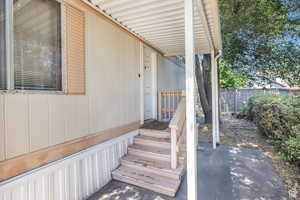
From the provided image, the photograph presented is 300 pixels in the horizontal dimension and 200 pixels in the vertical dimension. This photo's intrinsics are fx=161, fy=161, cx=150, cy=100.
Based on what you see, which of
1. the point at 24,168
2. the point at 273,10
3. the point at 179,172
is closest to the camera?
the point at 24,168

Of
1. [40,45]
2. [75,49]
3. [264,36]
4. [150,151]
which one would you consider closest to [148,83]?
[150,151]

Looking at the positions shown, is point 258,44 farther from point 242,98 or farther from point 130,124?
point 130,124

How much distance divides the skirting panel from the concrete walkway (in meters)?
0.23

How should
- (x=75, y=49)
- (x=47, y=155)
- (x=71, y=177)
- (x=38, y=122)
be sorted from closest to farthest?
(x=38, y=122) → (x=47, y=155) → (x=71, y=177) → (x=75, y=49)

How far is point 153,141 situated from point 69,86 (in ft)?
6.63

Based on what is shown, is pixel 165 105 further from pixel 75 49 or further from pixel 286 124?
pixel 75 49

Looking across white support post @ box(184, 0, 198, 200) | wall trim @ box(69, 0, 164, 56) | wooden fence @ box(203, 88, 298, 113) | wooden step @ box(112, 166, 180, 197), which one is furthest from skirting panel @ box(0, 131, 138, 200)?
wooden fence @ box(203, 88, 298, 113)

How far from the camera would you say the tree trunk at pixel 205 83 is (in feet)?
21.3

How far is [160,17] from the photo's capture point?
2.82 m

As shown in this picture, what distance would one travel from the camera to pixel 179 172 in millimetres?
2740

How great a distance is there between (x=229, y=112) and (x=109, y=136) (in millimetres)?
9112

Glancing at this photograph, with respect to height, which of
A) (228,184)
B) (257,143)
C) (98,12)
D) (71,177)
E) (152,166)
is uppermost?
(98,12)

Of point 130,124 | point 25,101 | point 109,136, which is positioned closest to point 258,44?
point 130,124

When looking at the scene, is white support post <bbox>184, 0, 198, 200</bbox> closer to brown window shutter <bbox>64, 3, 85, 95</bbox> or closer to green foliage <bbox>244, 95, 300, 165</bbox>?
brown window shutter <bbox>64, 3, 85, 95</bbox>
